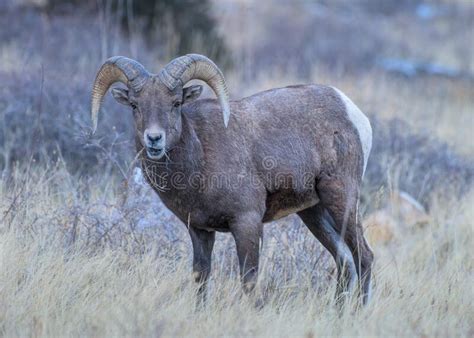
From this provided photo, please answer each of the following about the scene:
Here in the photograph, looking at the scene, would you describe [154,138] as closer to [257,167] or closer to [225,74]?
[257,167]

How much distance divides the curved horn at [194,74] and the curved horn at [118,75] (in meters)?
0.16

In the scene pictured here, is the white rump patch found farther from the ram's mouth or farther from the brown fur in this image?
the ram's mouth

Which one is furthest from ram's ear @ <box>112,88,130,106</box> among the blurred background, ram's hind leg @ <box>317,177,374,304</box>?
ram's hind leg @ <box>317,177,374,304</box>

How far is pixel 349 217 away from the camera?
24.2 ft

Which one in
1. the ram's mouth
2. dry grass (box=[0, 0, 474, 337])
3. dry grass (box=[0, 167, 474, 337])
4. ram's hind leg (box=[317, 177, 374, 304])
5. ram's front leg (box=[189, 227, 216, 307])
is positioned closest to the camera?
dry grass (box=[0, 167, 474, 337])

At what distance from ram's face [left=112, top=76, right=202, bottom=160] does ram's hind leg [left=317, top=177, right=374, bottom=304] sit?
142cm

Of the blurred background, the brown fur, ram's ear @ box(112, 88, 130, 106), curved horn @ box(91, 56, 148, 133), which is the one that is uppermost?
curved horn @ box(91, 56, 148, 133)

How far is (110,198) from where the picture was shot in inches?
343

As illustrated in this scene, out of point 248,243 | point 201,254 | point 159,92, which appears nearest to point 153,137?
point 159,92

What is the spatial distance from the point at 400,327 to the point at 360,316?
0.47 metres

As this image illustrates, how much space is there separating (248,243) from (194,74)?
132 cm

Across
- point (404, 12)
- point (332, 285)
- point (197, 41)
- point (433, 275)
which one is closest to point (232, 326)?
point (332, 285)

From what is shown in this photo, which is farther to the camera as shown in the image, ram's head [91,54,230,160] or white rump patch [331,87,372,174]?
white rump patch [331,87,372,174]

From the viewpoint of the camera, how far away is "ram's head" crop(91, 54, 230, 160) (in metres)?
6.38
